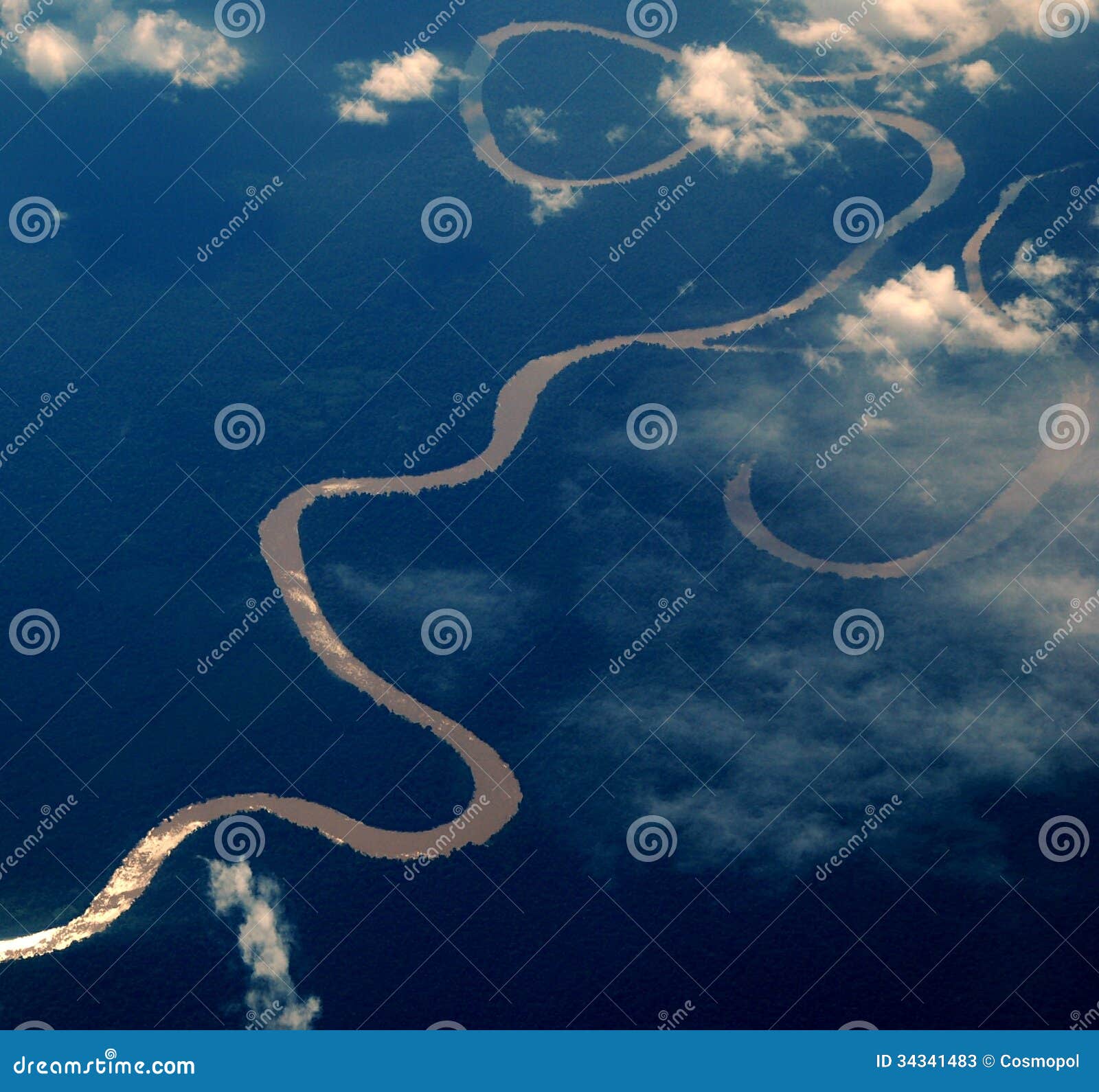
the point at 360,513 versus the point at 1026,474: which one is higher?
the point at 1026,474

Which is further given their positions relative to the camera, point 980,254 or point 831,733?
point 980,254

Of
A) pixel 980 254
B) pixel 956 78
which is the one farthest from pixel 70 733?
pixel 956 78

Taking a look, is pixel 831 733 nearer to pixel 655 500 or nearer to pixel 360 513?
pixel 655 500

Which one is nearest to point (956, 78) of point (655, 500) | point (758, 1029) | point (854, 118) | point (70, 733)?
point (854, 118)

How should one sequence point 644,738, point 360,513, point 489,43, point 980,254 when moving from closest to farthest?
point 644,738
point 360,513
point 980,254
point 489,43

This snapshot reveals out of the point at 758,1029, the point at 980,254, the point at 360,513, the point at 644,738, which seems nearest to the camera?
the point at 758,1029

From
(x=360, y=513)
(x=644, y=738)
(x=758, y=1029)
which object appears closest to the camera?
(x=758, y=1029)

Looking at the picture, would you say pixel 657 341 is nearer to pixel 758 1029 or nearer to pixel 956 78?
pixel 956 78

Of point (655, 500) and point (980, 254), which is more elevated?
point (980, 254)

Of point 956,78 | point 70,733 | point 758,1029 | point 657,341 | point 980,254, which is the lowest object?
point 70,733
